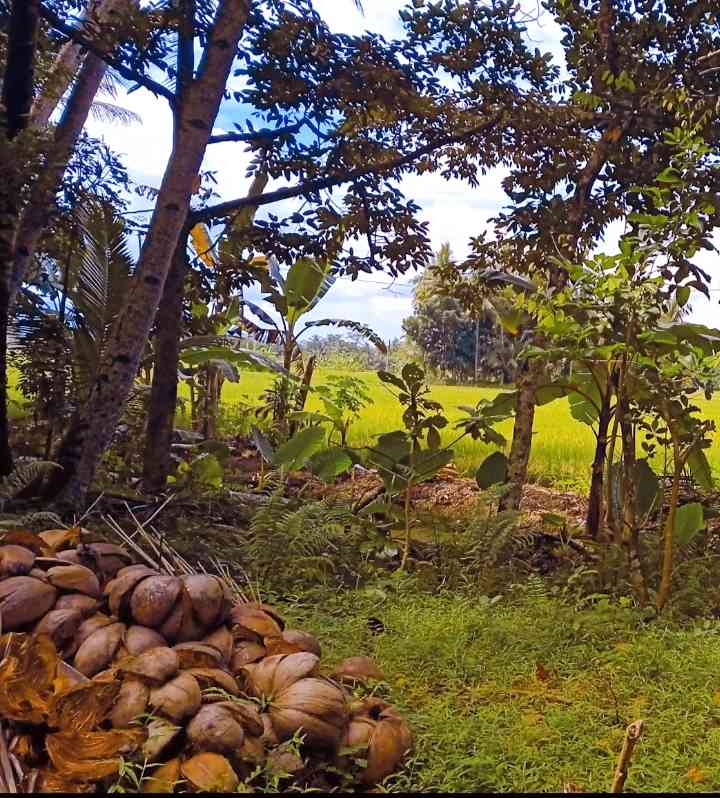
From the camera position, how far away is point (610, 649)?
1992 millimetres

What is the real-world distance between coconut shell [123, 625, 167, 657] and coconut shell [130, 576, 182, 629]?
0.02m

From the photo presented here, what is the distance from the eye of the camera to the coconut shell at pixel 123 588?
143 centimetres

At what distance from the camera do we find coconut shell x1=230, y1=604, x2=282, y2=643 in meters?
1.49

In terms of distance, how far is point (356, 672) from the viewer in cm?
157

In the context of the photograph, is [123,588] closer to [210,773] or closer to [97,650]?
[97,650]

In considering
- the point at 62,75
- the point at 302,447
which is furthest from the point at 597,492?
the point at 62,75

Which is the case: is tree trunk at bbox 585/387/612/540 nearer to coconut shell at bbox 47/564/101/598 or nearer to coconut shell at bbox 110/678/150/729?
coconut shell at bbox 47/564/101/598

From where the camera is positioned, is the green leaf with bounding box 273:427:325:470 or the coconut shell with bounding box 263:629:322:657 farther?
the green leaf with bounding box 273:427:325:470

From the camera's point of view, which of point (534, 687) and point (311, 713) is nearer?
point (311, 713)

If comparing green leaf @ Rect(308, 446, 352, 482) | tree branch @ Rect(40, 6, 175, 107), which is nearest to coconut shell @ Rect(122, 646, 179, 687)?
green leaf @ Rect(308, 446, 352, 482)

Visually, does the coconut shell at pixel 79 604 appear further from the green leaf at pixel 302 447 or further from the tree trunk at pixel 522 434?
the tree trunk at pixel 522 434

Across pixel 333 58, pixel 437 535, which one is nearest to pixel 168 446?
pixel 437 535

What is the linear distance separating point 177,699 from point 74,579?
41cm

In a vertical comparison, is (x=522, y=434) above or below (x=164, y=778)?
above
